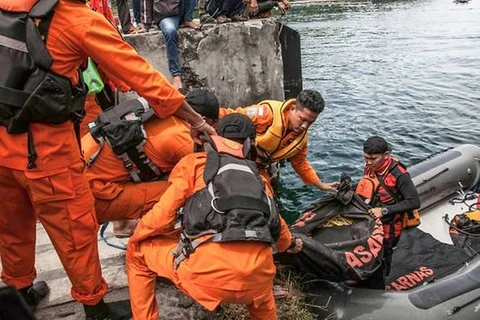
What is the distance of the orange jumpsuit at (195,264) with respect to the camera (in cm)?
237

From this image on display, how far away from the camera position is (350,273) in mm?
3754

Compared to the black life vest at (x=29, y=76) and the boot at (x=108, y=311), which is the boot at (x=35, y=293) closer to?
the boot at (x=108, y=311)

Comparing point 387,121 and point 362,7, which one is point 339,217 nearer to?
point 387,121

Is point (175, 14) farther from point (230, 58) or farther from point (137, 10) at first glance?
point (137, 10)

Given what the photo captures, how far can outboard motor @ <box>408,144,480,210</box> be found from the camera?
6.22m

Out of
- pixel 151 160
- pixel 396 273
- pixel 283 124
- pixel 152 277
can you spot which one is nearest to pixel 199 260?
pixel 152 277

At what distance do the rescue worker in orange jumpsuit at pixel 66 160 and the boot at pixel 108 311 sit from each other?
91 millimetres

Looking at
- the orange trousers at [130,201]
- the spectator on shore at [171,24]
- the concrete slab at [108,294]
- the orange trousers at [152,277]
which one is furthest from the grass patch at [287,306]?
the spectator on shore at [171,24]

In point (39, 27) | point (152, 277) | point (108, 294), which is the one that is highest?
point (39, 27)

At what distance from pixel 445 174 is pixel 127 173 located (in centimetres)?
480

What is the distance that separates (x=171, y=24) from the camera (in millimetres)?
5660

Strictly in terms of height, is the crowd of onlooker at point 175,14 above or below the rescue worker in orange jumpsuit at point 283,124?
above

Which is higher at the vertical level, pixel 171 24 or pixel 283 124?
pixel 171 24

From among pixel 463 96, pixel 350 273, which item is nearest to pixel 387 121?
pixel 463 96
